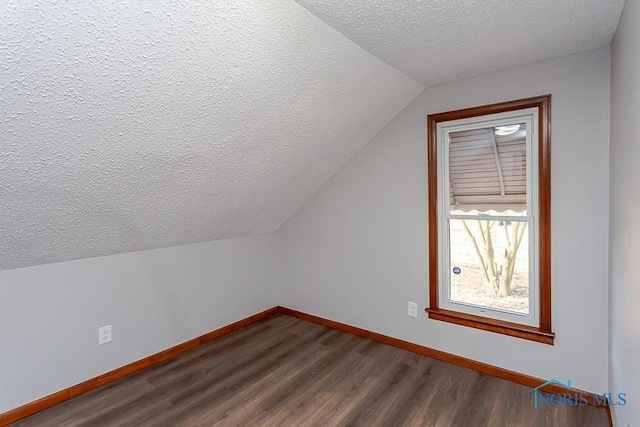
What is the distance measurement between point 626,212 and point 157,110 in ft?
7.09

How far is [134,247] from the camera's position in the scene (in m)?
2.69

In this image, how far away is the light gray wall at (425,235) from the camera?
224 centimetres

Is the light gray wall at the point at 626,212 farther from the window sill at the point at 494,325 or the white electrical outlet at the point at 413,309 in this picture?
the white electrical outlet at the point at 413,309

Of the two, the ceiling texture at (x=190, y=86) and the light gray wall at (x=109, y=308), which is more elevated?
the ceiling texture at (x=190, y=86)

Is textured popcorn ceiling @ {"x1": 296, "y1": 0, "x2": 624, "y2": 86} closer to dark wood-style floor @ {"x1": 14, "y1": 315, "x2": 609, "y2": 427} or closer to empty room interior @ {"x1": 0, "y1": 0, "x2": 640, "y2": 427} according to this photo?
empty room interior @ {"x1": 0, "y1": 0, "x2": 640, "y2": 427}

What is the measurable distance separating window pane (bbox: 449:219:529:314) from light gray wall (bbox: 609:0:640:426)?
0.56 meters

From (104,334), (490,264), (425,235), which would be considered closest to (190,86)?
(104,334)

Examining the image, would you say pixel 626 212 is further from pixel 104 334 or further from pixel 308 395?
pixel 104 334

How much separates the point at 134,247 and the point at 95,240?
36cm

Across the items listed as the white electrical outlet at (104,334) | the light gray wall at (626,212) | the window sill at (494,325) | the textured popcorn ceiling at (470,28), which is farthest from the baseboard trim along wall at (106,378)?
the light gray wall at (626,212)

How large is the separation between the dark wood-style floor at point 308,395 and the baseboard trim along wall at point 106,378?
0.05 metres

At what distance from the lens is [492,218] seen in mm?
2654

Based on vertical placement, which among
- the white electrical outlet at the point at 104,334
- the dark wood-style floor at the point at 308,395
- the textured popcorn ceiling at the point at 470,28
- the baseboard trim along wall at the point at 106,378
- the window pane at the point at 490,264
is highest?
the textured popcorn ceiling at the point at 470,28

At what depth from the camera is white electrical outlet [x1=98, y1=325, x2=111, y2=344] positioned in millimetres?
2555
